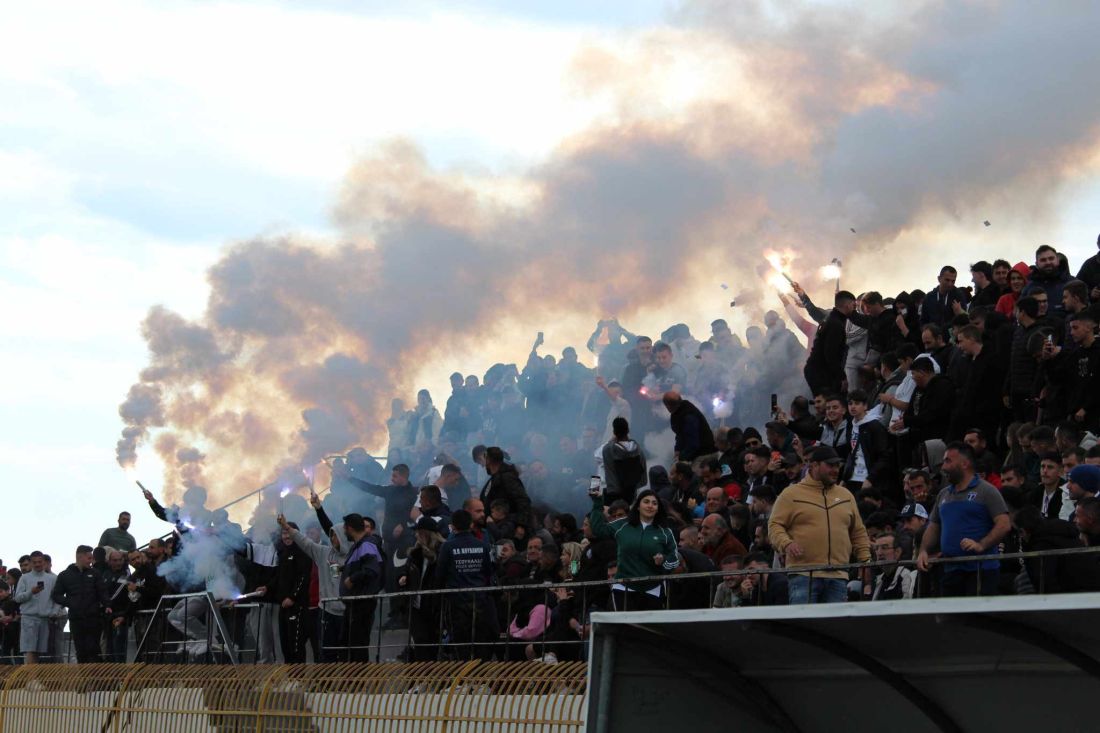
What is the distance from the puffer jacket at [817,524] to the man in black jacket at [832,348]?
621 centimetres

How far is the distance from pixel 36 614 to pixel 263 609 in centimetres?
631

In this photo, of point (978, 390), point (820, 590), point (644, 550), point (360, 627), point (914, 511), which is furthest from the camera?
point (360, 627)

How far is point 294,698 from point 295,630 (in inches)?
140

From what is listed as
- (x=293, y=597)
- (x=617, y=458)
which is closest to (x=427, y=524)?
(x=293, y=597)

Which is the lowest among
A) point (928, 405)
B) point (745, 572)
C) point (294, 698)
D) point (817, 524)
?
point (294, 698)

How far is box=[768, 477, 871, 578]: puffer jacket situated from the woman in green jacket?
1.54m

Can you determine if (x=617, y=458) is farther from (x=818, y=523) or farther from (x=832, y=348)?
(x=818, y=523)

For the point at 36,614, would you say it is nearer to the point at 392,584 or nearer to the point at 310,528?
the point at 310,528

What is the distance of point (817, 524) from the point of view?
38.6 feet

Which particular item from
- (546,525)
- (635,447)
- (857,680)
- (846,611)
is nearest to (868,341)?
(635,447)

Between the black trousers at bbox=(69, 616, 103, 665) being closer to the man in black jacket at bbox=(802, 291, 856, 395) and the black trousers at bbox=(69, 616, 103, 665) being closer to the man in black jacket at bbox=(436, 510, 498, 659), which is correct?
the man in black jacket at bbox=(436, 510, 498, 659)

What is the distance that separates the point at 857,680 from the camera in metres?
8.98

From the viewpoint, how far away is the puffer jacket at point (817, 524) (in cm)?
1170

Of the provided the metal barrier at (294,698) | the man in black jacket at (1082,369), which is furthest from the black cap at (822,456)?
the man in black jacket at (1082,369)
